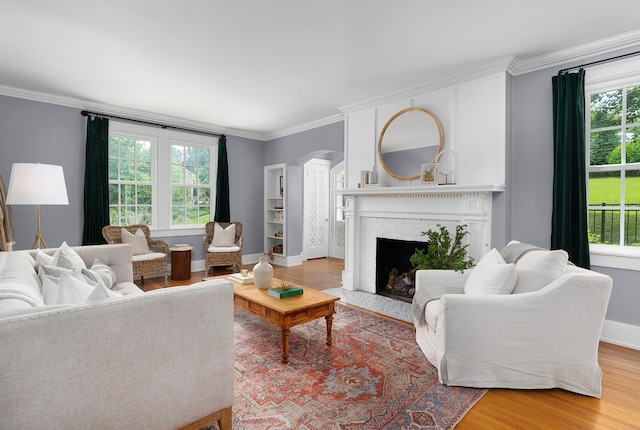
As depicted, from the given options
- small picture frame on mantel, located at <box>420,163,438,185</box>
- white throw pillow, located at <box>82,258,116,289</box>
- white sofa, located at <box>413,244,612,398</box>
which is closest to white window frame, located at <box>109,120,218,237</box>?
white throw pillow, located at <box>82,258,116,289</box>

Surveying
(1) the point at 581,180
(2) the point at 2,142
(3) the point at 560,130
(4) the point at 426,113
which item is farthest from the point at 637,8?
(2) the point at 2,142

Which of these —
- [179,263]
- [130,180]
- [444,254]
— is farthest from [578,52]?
[130,180]

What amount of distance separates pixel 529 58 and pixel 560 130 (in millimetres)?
798

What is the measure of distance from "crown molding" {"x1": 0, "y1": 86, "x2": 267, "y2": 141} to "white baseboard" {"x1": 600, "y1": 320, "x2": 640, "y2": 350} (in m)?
5.89

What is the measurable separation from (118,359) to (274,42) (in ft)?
8.75

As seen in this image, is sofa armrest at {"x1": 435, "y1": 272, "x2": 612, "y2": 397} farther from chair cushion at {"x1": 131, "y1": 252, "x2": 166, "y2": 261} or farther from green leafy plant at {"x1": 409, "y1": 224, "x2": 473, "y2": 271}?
chair cushion at {"x1": 131, "y1": 252, "x2": 166, "y2": 261}

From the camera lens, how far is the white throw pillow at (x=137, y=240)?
468 centimetres

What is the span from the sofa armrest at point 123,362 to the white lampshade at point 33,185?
247 cm

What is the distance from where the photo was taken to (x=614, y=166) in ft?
9.71

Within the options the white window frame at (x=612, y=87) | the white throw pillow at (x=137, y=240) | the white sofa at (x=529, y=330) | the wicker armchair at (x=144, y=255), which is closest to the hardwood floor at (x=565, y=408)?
the white sofa at (x=529, y=330)

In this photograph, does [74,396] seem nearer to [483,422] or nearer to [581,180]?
[483,422]

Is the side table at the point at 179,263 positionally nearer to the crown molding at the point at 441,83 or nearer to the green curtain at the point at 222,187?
the green curtain at the point at 222,187

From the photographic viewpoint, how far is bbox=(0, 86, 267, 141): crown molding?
4172 mm

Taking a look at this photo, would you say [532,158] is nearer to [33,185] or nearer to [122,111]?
[33,185]
